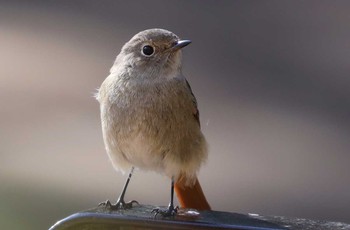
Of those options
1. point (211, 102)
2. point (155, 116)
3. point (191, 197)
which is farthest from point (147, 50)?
point (211, 102)

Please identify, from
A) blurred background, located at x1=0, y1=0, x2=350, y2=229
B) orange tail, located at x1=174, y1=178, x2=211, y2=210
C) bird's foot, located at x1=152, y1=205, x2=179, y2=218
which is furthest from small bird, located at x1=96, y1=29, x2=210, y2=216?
blurred background, located at x1=0, y1=0, x2=350, y2=229

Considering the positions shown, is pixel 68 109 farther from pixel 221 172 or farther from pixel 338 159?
pixel 338 159

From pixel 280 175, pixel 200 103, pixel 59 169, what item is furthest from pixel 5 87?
pixel 280 175

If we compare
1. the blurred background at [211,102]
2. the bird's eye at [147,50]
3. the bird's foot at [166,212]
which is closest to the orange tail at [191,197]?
the bird's foot at [166,212]

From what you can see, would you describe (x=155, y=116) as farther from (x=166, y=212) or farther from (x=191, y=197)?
(x=166, y=212)

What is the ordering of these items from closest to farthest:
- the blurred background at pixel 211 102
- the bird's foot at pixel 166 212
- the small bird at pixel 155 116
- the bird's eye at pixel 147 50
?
the bird's foot at pixel 166 212 → the small bird at pixel 155 116 → the bird's eye at pixel 147 50 → the blurred background at pixel 211 102

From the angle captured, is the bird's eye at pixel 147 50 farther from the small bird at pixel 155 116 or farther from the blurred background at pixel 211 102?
the blurred background at pixel 211 102
